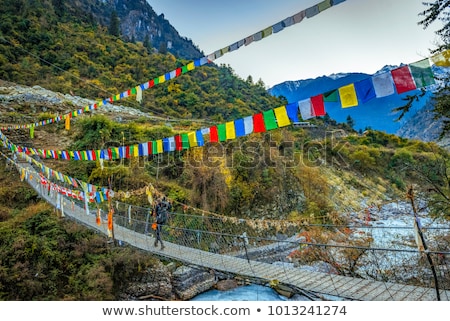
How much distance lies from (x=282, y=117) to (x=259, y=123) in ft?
1.07

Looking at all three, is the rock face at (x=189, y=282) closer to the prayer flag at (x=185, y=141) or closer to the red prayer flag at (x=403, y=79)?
the prayer flag at (x=185, y=141)

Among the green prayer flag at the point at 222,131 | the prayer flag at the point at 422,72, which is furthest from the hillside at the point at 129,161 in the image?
the green prayer flag at the point at 222,131

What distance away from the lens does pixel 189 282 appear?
7.20 m

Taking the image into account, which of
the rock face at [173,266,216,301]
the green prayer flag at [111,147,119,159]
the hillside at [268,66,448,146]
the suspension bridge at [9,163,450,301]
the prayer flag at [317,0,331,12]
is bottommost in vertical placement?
the rock face at [173,266,216,301]

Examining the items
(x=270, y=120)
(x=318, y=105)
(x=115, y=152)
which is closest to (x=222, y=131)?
(x=270, y=120)

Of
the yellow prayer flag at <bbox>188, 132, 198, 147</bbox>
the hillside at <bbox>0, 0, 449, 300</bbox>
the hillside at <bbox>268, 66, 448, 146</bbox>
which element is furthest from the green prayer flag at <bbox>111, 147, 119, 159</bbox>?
the hillside at <bbox>268, 66, 448, 146</bbox>

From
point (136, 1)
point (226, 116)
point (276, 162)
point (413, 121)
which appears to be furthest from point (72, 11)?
point (136, 1)

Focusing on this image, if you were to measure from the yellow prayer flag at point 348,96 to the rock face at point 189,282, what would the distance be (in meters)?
5.43

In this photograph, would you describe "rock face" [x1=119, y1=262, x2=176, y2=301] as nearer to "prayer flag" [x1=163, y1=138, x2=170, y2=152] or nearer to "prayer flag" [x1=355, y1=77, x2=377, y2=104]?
"prayer flag" [x1=163, y1=138, x2=170, y2=152]

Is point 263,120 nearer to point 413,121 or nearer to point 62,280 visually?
point 62,280

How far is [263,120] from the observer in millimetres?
3438

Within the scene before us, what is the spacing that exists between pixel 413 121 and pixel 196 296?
38722 mm

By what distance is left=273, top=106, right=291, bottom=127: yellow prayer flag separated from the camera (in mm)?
3215

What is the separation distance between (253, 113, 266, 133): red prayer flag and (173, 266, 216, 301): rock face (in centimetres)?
460
